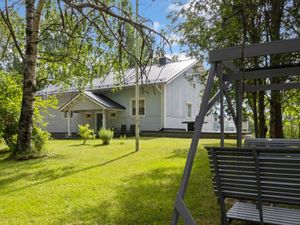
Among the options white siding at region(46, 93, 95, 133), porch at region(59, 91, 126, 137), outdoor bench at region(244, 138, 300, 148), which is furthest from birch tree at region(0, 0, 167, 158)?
white siding at region(46, 93, 95, 133)

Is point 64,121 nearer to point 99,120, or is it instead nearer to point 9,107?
point 99,120

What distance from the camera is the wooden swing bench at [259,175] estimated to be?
271 centimetres

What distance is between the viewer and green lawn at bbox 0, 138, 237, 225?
429 centimetres

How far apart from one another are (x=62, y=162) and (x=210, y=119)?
2013cm

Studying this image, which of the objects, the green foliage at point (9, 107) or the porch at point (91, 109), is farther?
the porch at point (91, 109)

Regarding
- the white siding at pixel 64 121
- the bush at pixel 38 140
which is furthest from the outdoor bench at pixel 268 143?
the white siding at pixel 64 121

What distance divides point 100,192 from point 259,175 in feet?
11.3

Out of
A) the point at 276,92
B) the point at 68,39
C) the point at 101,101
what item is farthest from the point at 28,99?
the point at 101,101

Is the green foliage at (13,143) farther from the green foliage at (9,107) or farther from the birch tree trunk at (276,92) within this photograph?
the birch tree trunk at (276,92)

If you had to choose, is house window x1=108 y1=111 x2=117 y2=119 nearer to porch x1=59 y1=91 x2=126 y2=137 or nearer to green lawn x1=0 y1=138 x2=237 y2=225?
porch x1=59 y1=91 x2=126 y2=137

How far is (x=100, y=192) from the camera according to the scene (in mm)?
5570

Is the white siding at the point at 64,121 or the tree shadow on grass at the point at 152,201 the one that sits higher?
the white siding at the point at 64,121

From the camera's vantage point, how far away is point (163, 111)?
21938 mm

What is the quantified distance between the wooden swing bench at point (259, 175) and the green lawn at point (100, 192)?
1.16 metres
